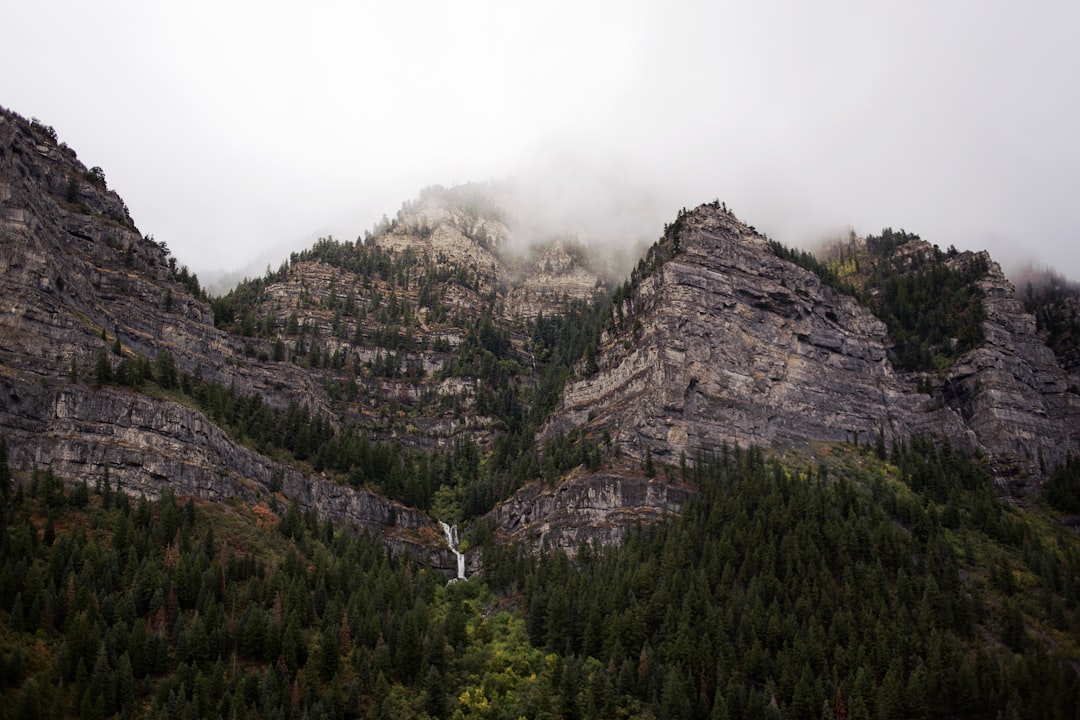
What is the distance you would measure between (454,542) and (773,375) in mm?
64480

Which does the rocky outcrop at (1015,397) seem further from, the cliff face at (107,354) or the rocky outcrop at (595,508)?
the cliff face at (107,354)

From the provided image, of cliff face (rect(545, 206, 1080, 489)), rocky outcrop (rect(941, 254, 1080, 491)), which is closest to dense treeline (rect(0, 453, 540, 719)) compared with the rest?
cliff face (rect(545, 206, 1080, 489))

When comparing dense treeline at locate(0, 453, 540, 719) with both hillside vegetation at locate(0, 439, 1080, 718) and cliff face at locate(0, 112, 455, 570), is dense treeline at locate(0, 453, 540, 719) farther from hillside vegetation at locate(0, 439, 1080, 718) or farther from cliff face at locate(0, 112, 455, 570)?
cliff face at locate(0, 112, 455, 570)

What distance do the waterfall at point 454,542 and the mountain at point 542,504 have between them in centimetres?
97

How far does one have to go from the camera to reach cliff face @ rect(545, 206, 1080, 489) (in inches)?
6407

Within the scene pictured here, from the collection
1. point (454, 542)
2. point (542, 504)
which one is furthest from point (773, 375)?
point (454, 542)

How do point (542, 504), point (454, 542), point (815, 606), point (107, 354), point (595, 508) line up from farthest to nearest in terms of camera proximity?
point (454, 542), point (542, 504), point (595, 508), point (107, 354), point (815, 606)

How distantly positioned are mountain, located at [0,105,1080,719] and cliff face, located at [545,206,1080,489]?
0.62 metres

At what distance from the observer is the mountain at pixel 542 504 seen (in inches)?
3846

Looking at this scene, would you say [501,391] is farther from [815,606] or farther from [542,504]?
[815,606]

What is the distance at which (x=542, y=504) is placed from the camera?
5896 inches

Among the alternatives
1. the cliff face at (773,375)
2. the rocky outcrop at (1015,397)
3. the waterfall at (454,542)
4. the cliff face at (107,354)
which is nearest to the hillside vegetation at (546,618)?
the cliff face at (107,354)

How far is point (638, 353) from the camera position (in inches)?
6629

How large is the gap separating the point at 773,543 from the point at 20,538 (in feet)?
276
